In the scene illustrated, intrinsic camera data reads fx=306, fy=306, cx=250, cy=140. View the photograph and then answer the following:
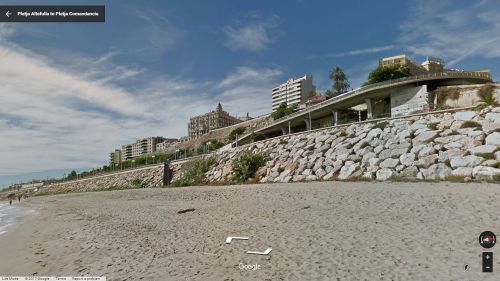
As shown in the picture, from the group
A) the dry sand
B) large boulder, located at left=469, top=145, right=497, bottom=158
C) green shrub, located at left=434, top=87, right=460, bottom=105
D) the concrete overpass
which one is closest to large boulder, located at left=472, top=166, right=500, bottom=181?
large boulder, located at left=469, top=145, right=497, bottom=158

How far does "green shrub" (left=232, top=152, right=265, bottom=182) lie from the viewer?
1307 inches

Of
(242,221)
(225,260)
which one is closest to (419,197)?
(242,221)

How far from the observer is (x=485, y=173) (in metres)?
16.7

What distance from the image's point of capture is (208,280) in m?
6.62

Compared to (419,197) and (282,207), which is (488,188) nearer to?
(419,197)

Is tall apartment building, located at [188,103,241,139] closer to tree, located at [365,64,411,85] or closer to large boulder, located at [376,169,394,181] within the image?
tree, located at [365,64,411,85]

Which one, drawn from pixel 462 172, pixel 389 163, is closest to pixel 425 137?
pixel 389 163

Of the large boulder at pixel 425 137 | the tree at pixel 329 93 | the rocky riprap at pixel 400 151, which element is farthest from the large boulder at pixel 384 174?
the tree at pixel 329 93

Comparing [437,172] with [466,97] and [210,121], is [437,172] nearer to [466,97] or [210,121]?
[466,97]

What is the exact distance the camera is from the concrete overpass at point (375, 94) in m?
48.5

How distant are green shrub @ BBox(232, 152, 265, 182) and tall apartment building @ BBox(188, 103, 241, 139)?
463 ft

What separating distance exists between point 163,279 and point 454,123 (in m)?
23.2

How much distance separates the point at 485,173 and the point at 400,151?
6225mm

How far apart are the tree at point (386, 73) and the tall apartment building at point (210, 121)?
114 metres
